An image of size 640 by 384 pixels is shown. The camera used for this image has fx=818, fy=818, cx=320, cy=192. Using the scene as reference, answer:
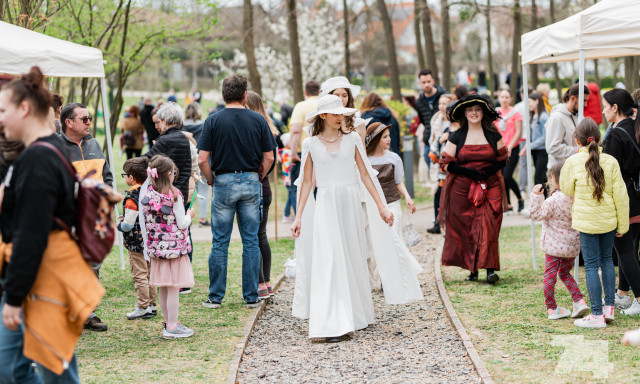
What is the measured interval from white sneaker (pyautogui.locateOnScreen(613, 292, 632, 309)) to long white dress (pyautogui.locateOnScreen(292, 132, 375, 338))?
2.35 metres

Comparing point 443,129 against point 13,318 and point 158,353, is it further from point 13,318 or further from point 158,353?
point 13,318

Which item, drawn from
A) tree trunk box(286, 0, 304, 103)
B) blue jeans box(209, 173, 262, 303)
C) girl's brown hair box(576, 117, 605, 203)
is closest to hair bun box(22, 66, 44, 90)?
blue jeans box(209, 173, 262, 303)

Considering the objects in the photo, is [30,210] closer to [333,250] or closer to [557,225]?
[333,250]

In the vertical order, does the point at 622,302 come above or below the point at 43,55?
below

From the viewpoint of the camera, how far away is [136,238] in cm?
781

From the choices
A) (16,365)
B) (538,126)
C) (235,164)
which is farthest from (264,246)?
(538,126)

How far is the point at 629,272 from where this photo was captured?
721 cm

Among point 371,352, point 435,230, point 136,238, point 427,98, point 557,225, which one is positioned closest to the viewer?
point 371,352

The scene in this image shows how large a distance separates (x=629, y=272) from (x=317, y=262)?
2.75 m

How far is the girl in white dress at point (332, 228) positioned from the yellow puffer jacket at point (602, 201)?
1.61 metres

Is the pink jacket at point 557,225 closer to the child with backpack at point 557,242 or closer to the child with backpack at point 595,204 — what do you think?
the child with backpack at point 557,242

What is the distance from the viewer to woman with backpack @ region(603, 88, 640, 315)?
7227 mm

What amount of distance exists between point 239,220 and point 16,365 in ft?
13.8

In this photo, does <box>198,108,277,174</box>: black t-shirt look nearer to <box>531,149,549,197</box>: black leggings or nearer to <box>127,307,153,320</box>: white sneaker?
<box>127,307,153,320</box>: white sneaker
